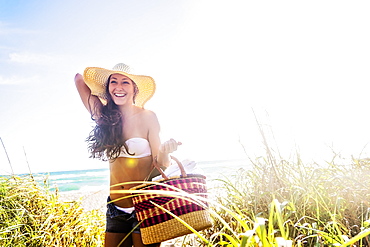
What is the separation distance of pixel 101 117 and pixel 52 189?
148 cm

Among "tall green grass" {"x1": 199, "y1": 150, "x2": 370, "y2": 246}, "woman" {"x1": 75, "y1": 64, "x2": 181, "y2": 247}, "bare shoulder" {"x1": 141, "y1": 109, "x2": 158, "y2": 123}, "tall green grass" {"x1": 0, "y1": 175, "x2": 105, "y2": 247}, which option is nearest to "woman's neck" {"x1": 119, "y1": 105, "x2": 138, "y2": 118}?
"woman" {"x1": 75, "y1": 64, "x2": 181, "y2": 247}

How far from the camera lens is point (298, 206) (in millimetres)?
2252

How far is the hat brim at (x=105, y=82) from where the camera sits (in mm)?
2957

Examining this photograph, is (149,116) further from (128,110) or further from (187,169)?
(187,169)

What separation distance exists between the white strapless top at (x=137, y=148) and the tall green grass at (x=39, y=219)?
4.14 ft

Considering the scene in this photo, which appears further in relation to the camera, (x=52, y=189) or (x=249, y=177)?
(x=52, y=189)

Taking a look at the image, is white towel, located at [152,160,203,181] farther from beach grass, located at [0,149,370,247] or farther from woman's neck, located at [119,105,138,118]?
woman's neck, located at [119,105,138,118]

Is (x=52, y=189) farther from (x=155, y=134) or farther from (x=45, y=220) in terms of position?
(x=155, y=134)

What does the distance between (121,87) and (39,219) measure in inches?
66.3

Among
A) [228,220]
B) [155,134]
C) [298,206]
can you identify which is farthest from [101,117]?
[298,206]

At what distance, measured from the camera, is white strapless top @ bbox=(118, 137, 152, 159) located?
8.02ft

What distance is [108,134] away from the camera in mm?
2660

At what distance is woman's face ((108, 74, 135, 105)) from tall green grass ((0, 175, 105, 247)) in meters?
1.46

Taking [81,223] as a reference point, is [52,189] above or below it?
above
